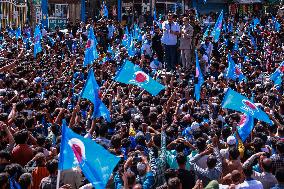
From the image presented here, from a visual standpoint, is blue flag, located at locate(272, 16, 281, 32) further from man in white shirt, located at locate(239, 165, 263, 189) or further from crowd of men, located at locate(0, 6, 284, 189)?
man in white shirt, located at locate(239, 165, 263, 189)

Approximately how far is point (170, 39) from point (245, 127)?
29.8ft

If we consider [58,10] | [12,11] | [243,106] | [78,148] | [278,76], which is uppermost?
[58,10]

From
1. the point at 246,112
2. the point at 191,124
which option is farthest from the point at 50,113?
the point at 246,112

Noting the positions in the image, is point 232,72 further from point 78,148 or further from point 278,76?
point 78,148

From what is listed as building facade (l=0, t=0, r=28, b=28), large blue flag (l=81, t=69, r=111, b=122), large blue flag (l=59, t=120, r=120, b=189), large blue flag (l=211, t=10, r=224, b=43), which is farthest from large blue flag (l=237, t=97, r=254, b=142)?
building facade (l=0, t=0, r=28, b=28)

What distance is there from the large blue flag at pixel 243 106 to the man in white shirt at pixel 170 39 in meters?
8.35

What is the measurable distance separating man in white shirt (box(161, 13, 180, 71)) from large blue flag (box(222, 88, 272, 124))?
835 centimetres

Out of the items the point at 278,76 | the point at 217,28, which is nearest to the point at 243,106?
the point at 278,76

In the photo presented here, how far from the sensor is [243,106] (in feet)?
30.0

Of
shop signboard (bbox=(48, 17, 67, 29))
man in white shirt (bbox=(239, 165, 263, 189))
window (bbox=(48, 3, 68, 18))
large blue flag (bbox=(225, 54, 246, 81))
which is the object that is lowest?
man in white shirt (bbox=(239, 165, 263, 189))

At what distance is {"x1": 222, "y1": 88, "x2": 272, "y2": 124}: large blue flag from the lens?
8.85 metres

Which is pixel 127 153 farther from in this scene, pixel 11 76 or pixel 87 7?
pixel 87 7

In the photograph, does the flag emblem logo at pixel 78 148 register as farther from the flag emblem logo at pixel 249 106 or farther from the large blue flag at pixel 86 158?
the flag emblem logo at pixel 249 106

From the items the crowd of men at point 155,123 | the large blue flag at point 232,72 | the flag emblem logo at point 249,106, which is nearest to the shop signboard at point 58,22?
the crowd of men at point 155,123
